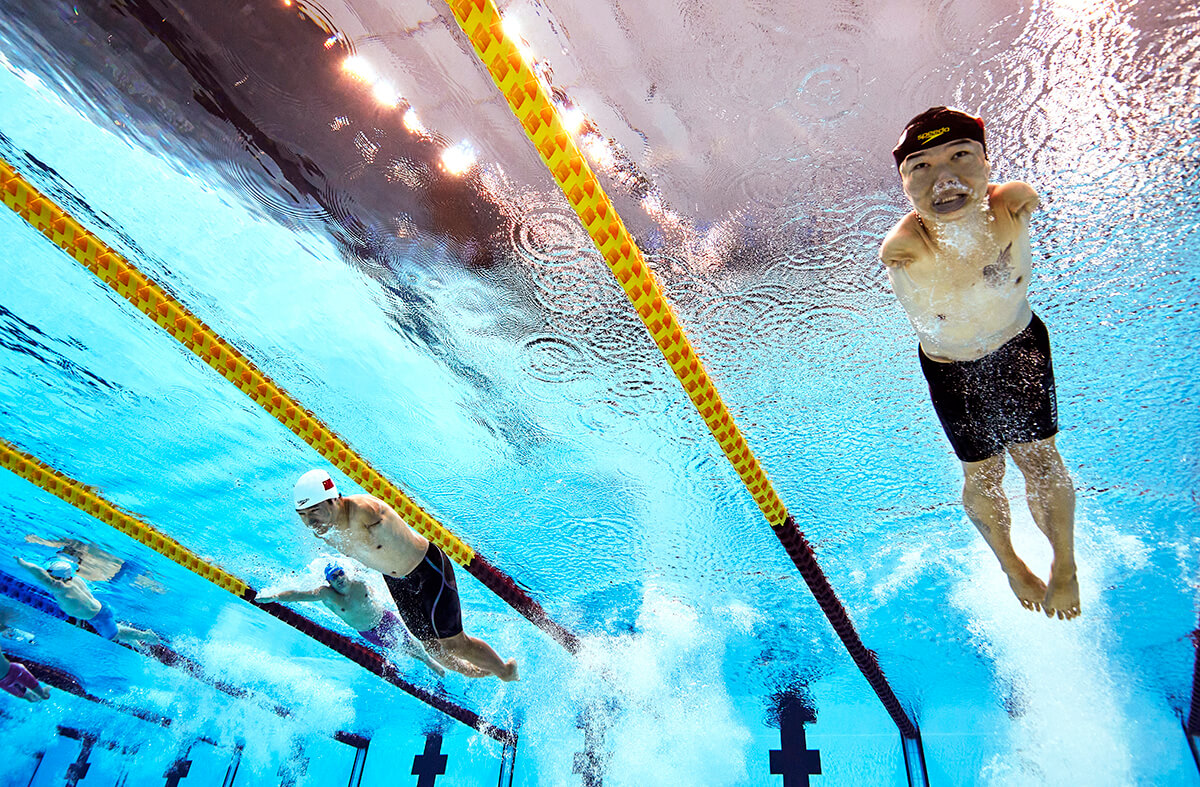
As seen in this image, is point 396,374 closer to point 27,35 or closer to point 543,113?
point 27,35

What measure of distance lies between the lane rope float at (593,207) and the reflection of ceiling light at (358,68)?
55 centimetres

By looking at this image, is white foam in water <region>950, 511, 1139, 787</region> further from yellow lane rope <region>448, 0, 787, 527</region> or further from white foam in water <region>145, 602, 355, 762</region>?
white foam in water <region>145, 602, 355, 762</region>

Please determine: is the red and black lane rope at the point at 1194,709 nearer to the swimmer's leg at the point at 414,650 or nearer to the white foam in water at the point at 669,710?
the white foam in water at the point at 669,710

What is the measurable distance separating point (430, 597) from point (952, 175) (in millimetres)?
4500

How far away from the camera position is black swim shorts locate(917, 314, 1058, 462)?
9.14ft

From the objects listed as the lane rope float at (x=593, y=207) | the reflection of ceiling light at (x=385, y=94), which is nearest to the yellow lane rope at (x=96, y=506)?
the reflection of ceiling light at (x=385, y=94)

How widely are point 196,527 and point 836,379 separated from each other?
7.26m

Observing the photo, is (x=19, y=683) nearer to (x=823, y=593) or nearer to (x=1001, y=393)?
(x=823, y=593)

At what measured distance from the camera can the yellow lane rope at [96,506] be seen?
393cm

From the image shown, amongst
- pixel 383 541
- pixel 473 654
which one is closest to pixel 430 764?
pixel 473 654

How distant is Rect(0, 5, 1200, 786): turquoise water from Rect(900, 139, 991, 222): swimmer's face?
0.69m

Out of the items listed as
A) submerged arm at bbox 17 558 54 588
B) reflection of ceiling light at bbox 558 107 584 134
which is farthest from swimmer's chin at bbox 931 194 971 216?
submerged arm at bbox 17 558 54 588

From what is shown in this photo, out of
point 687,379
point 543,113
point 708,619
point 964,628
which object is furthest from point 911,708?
point 543,113

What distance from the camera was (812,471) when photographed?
5504 millimetres
